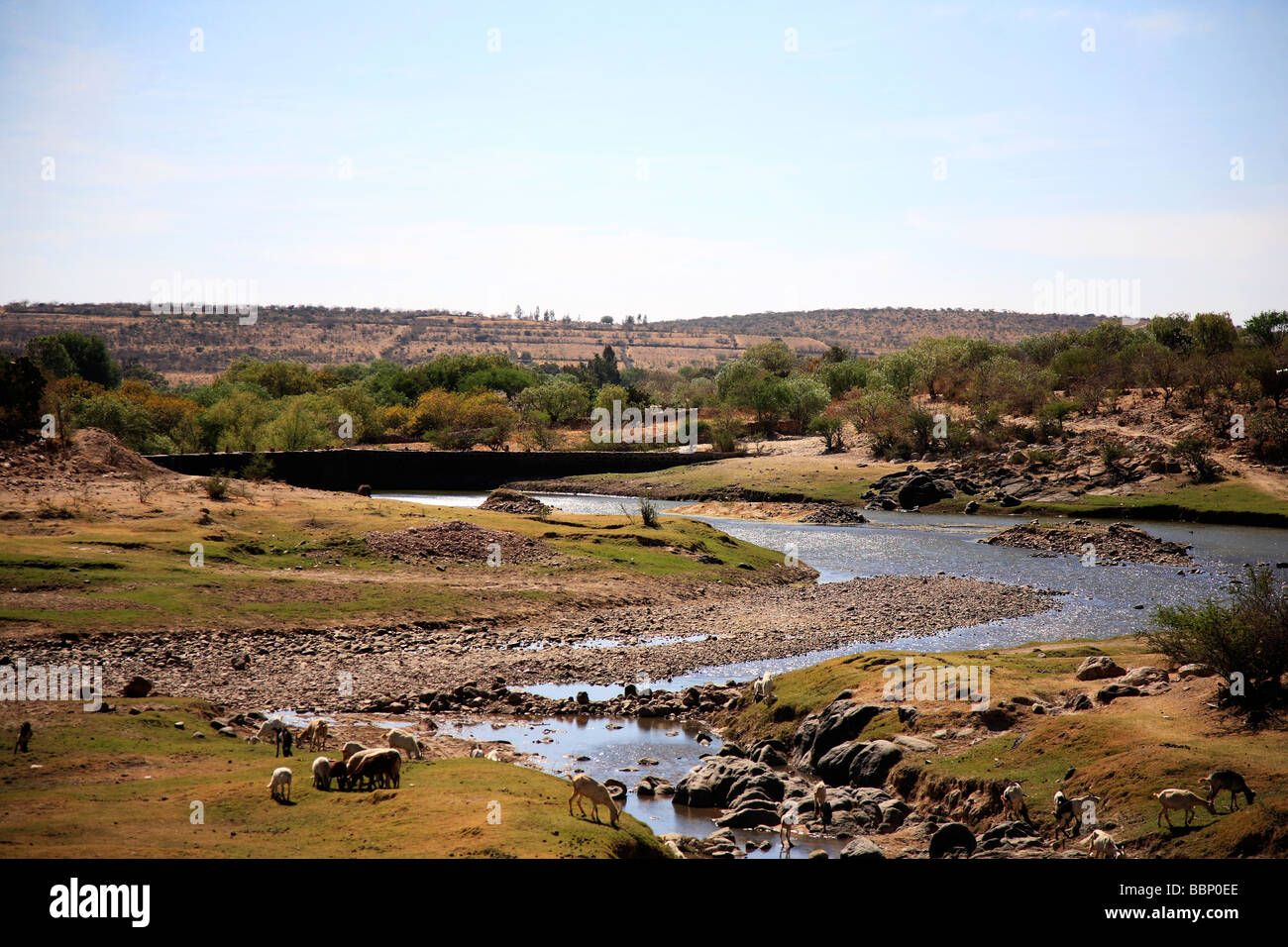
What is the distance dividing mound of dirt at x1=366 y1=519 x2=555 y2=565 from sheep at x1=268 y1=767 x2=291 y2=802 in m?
23.9

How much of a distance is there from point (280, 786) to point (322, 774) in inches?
29.0

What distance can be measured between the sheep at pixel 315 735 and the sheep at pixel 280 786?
3.65 meters

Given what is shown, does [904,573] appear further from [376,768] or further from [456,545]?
[376,768]

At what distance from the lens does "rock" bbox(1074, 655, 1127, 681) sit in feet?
67.1

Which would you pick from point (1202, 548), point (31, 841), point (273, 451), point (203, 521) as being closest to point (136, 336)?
point (273, 451)

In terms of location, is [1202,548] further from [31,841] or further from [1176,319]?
[1176,319]

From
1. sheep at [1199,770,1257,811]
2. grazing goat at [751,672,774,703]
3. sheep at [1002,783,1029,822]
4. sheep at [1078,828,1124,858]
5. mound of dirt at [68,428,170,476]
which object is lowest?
grazing goat at [751,672,774,703]

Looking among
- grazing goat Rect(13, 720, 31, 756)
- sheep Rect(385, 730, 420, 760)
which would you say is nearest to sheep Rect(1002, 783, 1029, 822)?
sheep Rect(385, 730, 420, 760)

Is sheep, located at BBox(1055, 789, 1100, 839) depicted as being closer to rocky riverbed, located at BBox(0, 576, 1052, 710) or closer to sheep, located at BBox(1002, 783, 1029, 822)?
sheep, located at BBox(1002, 783, 1029, 822)

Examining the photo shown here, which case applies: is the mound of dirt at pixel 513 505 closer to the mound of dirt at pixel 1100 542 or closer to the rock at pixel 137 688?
the mound of dirt at pixel 1100 542

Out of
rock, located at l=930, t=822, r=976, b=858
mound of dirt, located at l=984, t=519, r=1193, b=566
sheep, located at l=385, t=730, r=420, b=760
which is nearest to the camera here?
rock, located at l=930, t=822, r=976, b=858

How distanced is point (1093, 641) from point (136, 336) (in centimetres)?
20080

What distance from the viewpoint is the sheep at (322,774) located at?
1459cm

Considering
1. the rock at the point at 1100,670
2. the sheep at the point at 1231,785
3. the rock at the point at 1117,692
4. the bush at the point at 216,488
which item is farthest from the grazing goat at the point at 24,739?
the bush at the point at 216,488
